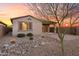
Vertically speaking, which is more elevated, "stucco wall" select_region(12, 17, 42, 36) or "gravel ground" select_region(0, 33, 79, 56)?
"stucco wall" select_region(12, 17, 42, 36)

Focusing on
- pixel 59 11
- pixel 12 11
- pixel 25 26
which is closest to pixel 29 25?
pixel 25 26

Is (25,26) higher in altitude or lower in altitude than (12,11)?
lower

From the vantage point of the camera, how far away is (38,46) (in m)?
1.79

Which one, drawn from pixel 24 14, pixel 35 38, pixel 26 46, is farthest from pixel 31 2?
pixel 26 46

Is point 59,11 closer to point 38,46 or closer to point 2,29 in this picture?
point 38,46

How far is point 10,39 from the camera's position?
1771 mm

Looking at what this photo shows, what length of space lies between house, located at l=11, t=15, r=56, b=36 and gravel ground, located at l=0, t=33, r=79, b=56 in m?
0.08

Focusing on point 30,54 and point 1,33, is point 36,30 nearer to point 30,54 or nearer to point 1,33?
point 30,54

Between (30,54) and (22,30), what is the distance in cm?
35

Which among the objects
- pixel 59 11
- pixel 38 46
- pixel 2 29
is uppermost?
pixel 59 11

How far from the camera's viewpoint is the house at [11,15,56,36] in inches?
69.6

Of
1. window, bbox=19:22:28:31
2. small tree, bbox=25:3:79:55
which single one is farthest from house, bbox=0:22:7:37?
small tree, bbox=25:3:79:55

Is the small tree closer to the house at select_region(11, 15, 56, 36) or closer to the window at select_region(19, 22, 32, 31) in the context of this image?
the house at select_region(11, 15, 56, 36)

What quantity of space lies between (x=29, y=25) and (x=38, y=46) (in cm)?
32
